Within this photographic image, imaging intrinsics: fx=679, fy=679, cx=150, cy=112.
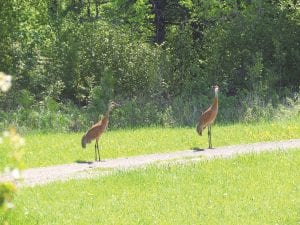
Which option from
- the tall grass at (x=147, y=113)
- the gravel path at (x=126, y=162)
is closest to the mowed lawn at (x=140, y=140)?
the gravel path at (x=126, y=162)

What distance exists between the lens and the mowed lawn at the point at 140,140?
18016 millimetres

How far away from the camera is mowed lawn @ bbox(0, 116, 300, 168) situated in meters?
18.0

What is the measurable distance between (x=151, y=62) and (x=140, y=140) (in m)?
9.41

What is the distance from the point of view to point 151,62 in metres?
29.4

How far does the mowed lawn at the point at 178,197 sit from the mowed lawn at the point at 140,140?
348 cm

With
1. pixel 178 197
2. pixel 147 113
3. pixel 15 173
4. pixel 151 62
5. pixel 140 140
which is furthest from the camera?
pixel 151 62

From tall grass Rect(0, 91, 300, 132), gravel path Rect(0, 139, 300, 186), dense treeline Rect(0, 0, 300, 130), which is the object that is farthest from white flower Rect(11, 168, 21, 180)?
dense treeline Rect(0, 0, 300, 130)

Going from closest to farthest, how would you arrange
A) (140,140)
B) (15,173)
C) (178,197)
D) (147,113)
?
(15,173), (178,197), (140,140), (147,113)

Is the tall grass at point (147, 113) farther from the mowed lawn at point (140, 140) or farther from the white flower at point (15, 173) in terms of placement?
the white flower at point (15, 173)

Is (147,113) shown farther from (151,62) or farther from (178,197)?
(178,197)

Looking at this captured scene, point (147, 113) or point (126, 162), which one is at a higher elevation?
point (147, 113)

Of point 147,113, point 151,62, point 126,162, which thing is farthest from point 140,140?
point 151,62

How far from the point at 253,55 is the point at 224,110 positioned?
4.68 m

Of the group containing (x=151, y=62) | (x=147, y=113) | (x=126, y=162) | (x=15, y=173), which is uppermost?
(x=15, y=173)
